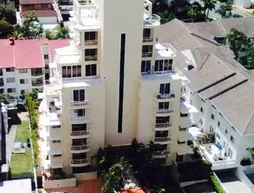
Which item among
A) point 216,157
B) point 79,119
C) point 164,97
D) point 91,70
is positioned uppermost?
point 91,70

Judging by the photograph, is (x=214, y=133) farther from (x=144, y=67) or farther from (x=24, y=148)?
(x=24, y=148)

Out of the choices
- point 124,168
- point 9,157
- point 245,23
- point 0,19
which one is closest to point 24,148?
point 9,157

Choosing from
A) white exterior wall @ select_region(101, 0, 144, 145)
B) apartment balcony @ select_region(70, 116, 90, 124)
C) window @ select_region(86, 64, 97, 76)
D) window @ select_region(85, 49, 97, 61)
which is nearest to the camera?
white exterior wall @ select_region(101, 0, 144, 145)

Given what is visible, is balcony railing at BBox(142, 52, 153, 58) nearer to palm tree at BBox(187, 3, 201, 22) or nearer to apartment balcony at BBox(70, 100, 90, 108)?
apartment balcony at BBox(70, 100, 90, 108)

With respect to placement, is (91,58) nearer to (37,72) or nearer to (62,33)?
(37,72)

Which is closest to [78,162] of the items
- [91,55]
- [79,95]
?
[79,95]

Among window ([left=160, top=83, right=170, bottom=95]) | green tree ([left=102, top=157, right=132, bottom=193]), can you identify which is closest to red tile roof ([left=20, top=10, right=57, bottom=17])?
window ([left=160, top=83, right=170, bottom=95])
